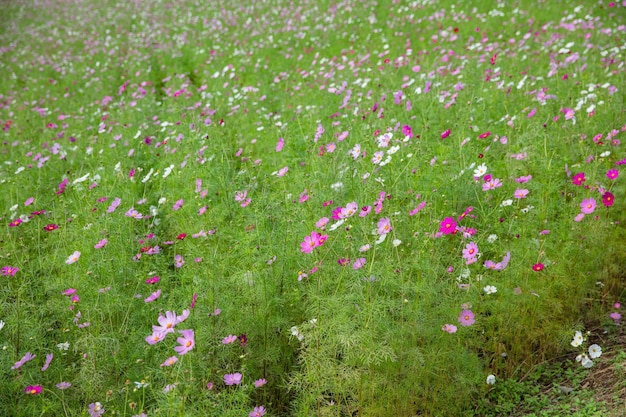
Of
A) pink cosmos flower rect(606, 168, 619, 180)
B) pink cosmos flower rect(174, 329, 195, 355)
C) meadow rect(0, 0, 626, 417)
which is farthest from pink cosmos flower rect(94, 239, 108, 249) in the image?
pink cosmos flower rect(606, 168, 619, 180)

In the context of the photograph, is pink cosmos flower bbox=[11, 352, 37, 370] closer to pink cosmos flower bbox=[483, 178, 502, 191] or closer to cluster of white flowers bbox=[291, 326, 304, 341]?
cluster of white flowers bbox=[291, 326, 304, 341]

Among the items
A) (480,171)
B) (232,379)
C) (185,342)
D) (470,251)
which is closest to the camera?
(185,342)

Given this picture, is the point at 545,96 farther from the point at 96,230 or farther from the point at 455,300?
the point at 96,230

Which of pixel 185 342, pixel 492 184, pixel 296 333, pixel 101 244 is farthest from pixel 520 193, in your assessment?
pixel 101 244

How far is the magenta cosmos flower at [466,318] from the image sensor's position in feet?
7.14

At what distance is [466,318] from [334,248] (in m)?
0.73

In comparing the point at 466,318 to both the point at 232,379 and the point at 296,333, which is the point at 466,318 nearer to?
the point at 296,333

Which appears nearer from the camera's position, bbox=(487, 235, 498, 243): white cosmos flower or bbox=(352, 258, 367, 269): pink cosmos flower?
bbox=(352, 258, 367, 269): pink cosmos flower

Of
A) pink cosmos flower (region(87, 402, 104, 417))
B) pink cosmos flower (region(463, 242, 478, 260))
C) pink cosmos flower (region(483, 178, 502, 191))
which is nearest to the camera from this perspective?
pink cosmos flower (region(87, 402, 104, 417))

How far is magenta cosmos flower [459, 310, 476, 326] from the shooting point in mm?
2178

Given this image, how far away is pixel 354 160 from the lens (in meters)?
3.19

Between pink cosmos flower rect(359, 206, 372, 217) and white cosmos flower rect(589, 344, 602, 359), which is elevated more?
pink cosmos flower rect(359, 206, 372, 217)

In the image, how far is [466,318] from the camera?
7.20ft

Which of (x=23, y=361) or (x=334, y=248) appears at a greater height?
(x=23, y=361)
